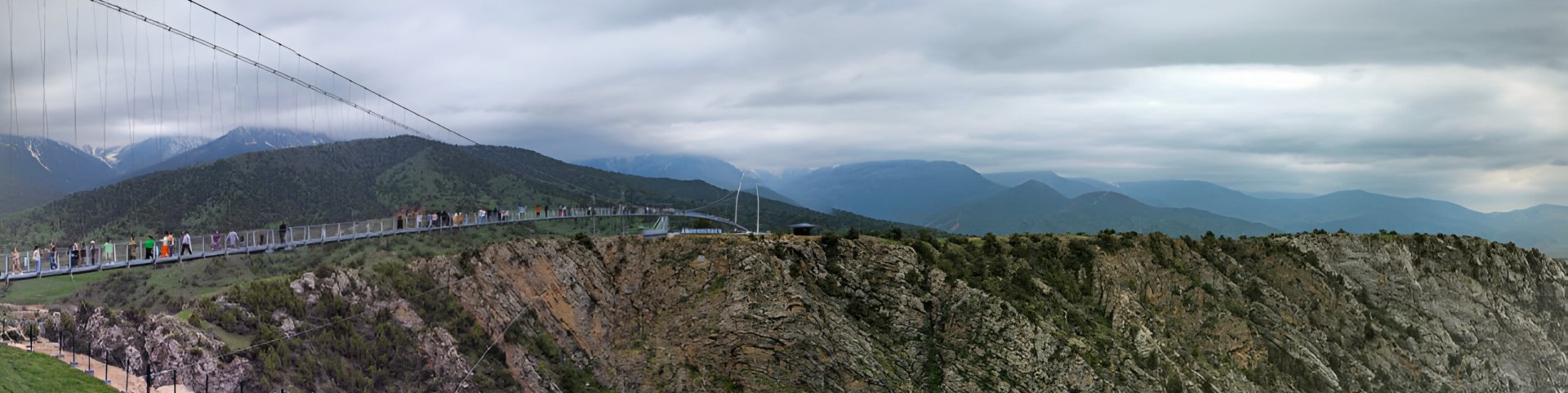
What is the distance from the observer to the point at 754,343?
43.3m

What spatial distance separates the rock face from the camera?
42125 mm

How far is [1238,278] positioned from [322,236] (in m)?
53.4

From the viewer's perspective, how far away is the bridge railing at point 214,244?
31422 millimetres

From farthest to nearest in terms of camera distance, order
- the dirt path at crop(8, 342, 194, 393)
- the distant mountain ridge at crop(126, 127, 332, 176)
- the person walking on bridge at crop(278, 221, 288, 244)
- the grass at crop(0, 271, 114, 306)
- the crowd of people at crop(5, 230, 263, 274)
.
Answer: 1. the distant mountain ridge at crop(126, 127, 332, 176)
2. the person walking on bridge at crop(278, 221, 288, 244)
3. the crowd of people at crop(5, 230, 263, 274)
4. the grass at crop(0, 271, 114, 306)
5. the dirt path at crop(8, 342, 194, 393)

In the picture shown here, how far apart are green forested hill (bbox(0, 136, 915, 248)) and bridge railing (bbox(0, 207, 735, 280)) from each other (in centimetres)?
302

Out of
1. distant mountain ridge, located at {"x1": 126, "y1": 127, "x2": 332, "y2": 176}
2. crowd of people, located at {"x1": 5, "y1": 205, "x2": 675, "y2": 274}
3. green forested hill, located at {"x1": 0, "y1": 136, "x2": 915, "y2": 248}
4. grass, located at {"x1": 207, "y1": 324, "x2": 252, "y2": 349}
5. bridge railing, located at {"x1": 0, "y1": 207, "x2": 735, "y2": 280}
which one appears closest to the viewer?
crowd of people, located at {"x1": 5, "y1": 205, "x2": 675, "y2": 274}

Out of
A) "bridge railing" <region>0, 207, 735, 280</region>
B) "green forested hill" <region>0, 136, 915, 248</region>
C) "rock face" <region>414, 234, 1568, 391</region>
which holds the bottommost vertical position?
"rock face" <region>414, 234, 1568, 391</region>

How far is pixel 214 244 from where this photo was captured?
1480 inches

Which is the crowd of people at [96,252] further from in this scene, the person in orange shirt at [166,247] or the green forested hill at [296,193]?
the green forested hill at [296,193]

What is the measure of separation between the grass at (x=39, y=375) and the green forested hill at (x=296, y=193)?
1045 cm

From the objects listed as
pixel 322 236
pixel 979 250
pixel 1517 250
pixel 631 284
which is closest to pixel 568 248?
pixel 631 284

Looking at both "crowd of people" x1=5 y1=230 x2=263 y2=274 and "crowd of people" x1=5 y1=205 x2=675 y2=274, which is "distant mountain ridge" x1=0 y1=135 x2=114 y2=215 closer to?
"crowd of people" x1=5 y1=230 x2=263 y2=274

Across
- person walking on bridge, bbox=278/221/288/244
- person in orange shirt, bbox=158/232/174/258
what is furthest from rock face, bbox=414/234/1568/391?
person in orange shirt, bbox=158/232/174/258

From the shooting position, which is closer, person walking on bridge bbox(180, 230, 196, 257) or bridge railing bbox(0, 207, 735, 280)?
bridge railing bbox(0, 207, 735, 280)
